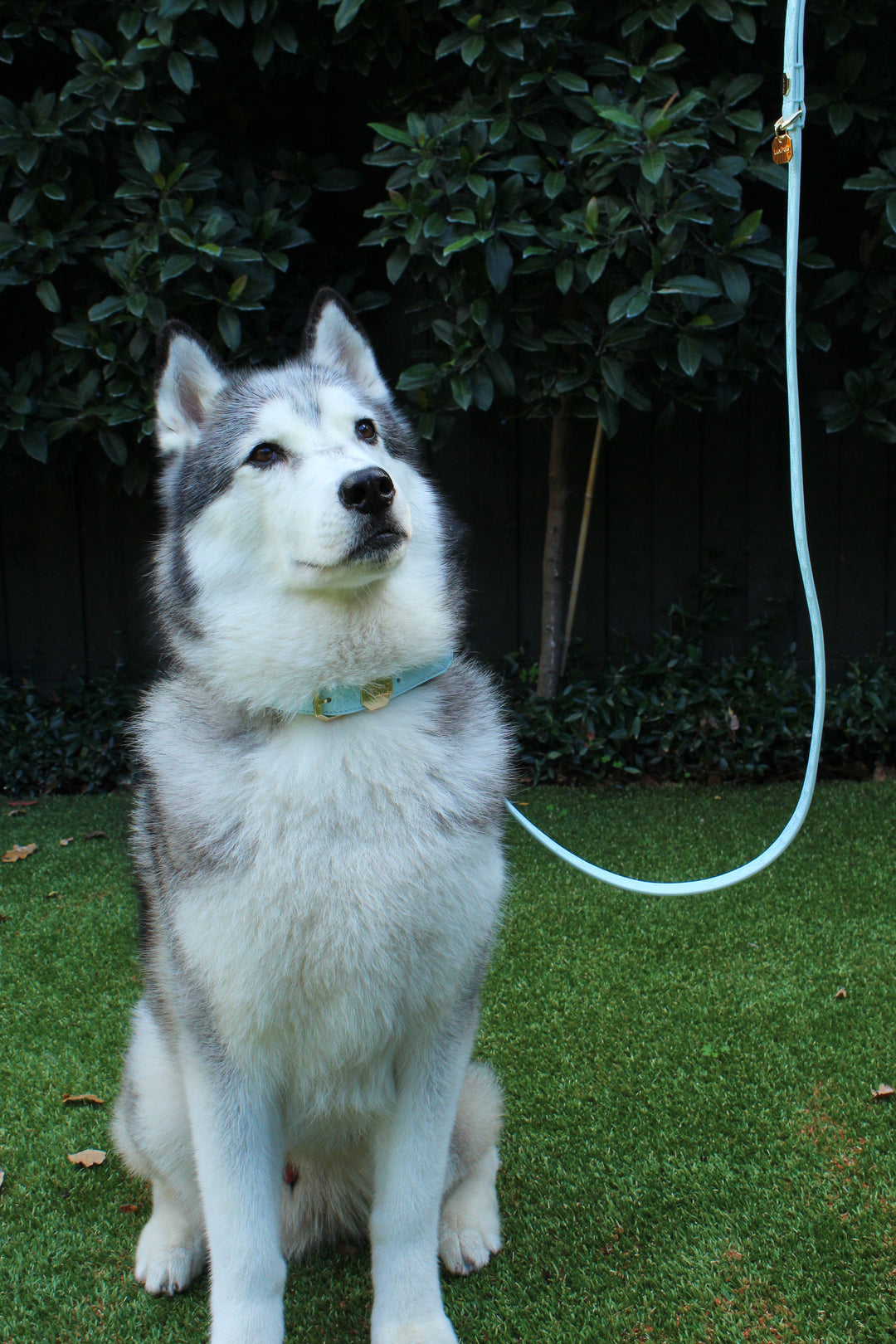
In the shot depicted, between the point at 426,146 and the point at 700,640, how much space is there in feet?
9.32

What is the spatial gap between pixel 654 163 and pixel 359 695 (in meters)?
2.85

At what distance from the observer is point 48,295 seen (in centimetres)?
429

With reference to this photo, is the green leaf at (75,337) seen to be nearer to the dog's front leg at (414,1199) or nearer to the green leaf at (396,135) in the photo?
the green leaf at (396,135)

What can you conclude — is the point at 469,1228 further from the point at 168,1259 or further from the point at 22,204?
the point at 22,204

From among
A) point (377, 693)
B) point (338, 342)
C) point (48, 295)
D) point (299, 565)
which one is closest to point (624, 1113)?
point (377, 693)

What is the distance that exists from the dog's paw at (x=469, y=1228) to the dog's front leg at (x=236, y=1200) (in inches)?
15.8

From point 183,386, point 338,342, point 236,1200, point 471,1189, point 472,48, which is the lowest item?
point 471,1189

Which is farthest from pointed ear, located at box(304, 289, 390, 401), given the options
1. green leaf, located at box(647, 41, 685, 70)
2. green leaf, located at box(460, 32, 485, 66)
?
green leaf, located at box(647, 41, 685, 70)

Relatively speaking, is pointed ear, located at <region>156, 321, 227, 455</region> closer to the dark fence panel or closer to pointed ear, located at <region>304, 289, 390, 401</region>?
pointed ear, located at <region>304, 289, 390, 401</region>

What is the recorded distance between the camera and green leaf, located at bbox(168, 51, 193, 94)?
3.96m

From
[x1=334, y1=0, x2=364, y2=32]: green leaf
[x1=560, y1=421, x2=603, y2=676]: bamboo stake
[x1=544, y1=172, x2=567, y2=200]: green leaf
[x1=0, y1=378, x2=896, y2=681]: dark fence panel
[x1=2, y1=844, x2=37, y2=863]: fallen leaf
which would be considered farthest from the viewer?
[x1=0, y1=378, x2=896, y2=681]: dark fence panel

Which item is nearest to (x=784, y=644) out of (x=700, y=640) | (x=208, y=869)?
(x=700, y=640)

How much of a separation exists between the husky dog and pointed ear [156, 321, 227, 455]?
1cm

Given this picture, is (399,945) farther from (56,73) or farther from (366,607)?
(56,73)
